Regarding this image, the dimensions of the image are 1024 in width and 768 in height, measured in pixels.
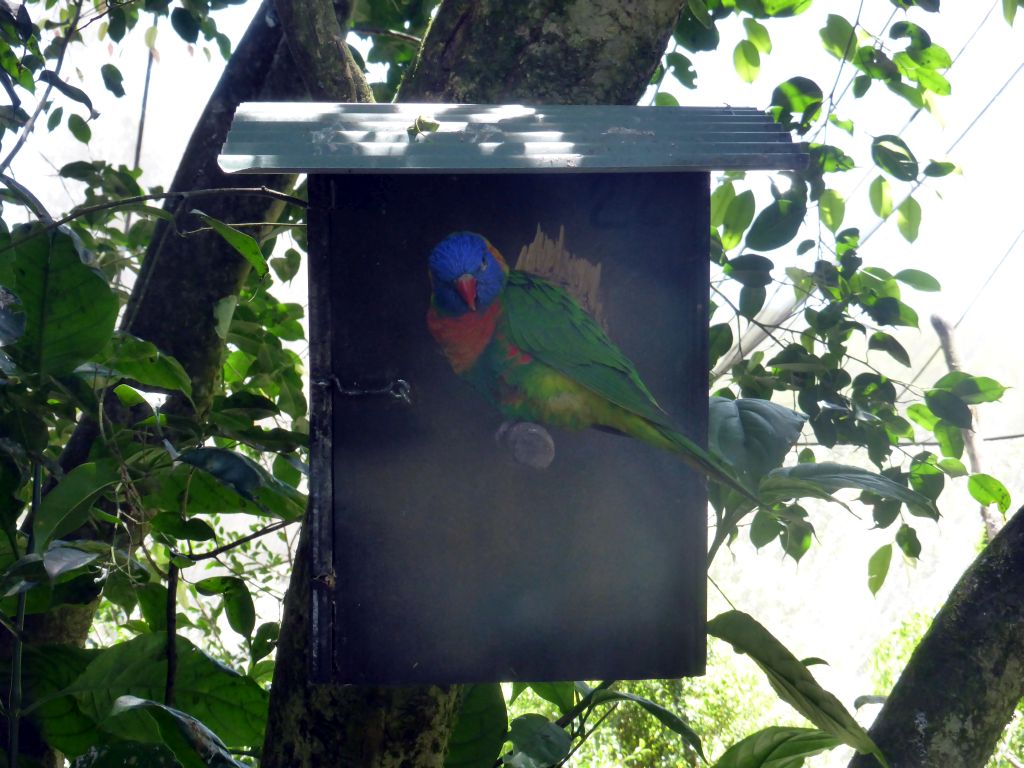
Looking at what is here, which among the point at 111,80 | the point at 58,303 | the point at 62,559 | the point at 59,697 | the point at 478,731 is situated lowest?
the point at 478,731

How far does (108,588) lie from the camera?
5.23 ft

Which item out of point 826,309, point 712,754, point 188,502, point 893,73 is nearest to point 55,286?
point 188,502

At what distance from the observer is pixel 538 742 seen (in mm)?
1313

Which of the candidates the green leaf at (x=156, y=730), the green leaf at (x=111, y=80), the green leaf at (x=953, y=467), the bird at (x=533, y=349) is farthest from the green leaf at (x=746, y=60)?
the green leaf at (x=156, y=730)

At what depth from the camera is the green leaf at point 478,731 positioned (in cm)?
140

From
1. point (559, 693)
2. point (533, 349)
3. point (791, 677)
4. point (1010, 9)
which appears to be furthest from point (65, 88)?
point (1010, 9)

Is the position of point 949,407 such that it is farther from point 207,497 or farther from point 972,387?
point 207,497

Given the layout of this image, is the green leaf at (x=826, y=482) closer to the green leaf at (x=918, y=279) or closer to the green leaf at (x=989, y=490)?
the green leaf at (x=989, y=490)

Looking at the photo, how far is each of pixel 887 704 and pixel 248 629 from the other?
100 cm

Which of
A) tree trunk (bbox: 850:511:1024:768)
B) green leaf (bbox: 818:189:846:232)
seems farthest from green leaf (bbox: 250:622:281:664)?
green leaf (bbox: 818:189:846:232)

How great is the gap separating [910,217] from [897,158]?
0.25 meters

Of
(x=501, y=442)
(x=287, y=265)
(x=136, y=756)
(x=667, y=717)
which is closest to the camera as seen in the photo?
(x=501, y=442)

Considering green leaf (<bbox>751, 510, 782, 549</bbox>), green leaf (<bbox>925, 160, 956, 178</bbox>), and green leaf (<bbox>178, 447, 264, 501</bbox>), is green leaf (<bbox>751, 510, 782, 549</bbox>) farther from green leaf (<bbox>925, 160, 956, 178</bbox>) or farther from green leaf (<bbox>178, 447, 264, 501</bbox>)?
green leaf (<bbox>178, 447, 264, 501</bbox>)

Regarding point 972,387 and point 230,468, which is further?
point 972,387
